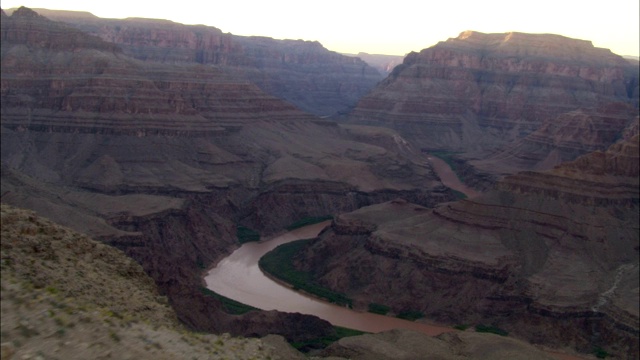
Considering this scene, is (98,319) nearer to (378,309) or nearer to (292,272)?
(378,309)

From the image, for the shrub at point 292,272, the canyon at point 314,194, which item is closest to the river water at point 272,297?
the shrub at point 292,272

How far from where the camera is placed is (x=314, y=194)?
114 meters

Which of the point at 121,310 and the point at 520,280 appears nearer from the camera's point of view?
the point at 121,310

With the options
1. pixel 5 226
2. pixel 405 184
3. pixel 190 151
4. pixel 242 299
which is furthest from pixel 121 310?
pixel 405 184

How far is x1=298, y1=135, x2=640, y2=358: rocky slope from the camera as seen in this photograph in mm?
66694

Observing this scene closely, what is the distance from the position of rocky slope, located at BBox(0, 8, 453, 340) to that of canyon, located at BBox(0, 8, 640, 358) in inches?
12.9

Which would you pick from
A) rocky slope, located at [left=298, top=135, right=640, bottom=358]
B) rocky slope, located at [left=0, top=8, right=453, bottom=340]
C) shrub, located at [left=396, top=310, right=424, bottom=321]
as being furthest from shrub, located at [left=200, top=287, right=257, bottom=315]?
shrub, located at [left=396, top=310, right=424, bottom=321]

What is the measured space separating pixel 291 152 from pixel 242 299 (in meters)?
64.0

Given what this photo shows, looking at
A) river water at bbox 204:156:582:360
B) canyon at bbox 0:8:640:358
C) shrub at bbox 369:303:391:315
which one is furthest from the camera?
shrub at bbox 369:303:391:315

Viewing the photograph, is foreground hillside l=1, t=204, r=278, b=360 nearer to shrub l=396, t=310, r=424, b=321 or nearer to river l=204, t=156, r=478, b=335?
river l=204, t=156, r=478, b=335

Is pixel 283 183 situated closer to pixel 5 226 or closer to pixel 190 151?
pixel 190 151

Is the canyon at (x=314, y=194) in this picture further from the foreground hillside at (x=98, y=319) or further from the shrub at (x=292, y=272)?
the foreground hillside at (x=98, y=319)

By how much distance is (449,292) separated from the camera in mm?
72250

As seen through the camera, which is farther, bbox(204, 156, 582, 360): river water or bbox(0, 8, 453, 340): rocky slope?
bbox(0, 8, 453, 340): rocky slope
